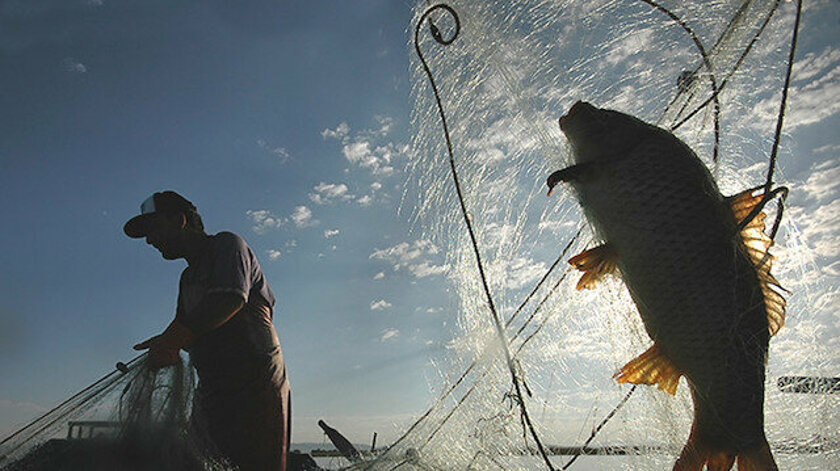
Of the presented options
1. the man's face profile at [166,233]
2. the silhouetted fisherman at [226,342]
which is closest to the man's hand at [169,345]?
the silhouetted fisherman at [226,342]

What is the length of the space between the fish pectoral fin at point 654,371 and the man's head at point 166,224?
2.06 m

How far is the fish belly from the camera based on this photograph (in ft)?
5.23

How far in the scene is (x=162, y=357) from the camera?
1.79 metres

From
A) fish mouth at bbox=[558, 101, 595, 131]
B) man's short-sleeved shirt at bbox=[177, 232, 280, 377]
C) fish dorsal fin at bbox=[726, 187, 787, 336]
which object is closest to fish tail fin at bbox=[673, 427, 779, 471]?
fish dorsal fin at bbox=[726, 187, 787, 336]

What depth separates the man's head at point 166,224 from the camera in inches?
85.9

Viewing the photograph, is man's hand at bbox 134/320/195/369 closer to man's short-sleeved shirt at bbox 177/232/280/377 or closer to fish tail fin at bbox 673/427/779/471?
man's short-sleeved shirt at bbox 177/232/280/377

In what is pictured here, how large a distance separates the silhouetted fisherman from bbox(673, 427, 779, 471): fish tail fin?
5.33 ft

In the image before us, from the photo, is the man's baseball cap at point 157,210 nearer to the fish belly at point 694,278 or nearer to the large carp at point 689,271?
the large carp at point 689,271

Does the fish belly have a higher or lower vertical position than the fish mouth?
lower

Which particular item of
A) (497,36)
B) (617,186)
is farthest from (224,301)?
(497,36)

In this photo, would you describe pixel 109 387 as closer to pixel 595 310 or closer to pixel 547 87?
pixel 595 310

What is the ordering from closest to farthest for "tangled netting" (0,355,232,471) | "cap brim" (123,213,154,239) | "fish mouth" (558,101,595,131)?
"tangled netting" (0,355,232,471) < "fish mouth" (558,101,595,131) < "cap brim" (123,213,154,239)

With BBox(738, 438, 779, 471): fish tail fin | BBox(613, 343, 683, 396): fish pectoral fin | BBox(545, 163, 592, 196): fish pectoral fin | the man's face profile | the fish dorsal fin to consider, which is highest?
the man's face profile

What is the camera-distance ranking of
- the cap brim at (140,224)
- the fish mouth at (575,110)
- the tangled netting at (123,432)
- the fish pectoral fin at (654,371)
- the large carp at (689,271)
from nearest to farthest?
the tangled netting at (123,432) < the large carp at (689,271) < the fish pectoral fin at (654,371) < the fish mouth at (575,110) < the cap brim at (140,224)
